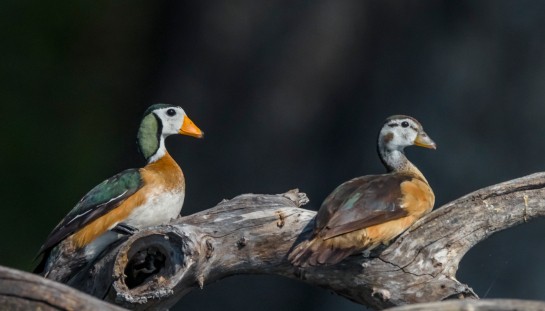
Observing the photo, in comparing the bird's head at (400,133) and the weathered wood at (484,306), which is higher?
the bird's head at (400,133)

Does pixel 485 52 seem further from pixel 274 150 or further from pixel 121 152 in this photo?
pixel 121 152

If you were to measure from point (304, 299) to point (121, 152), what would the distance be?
87.3 inches

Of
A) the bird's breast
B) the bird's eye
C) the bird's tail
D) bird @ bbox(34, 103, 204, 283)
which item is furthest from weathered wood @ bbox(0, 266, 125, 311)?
the bird's eye

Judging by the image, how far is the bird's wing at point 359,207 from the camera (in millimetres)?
5805

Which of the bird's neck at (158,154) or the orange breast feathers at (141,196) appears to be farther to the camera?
the bird's neck at (158,154)

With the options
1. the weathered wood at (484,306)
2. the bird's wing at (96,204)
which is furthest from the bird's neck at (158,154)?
the weathered wood at (484,306)

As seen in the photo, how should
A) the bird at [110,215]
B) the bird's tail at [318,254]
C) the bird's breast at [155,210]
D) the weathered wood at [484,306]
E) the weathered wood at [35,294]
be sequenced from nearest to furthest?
the weathered wood at [484,306]
the weathered wood at [35,294]
the bird's tail at [318,254]
the bird at [110,215]
the bird's breast at [155,210]

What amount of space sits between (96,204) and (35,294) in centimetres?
190

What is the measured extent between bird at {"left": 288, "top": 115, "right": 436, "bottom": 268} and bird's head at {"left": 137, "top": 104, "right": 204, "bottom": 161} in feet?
4.74

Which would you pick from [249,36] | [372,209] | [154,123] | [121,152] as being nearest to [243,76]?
[249,36]

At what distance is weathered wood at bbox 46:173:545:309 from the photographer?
5875 mm

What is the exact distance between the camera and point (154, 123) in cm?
733

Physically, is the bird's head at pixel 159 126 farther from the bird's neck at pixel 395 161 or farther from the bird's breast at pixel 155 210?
the bird's neck at pixel 395 161

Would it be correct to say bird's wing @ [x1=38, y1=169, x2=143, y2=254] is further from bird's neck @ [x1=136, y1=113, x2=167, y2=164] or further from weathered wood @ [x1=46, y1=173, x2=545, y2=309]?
bird's neck @ [x1=136, y1=113, x2=167, y2=164]
